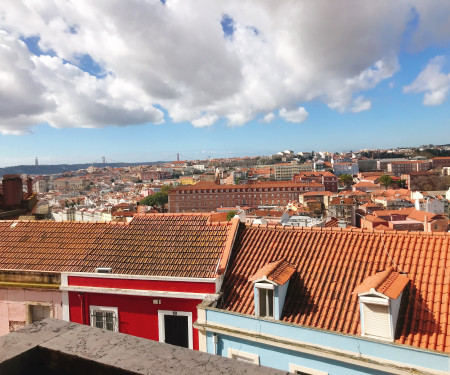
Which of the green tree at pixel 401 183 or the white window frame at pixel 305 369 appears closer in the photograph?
the white window frame at pixel 305 369

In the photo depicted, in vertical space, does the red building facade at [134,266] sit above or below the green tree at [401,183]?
above

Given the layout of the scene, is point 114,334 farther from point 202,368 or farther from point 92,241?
point 92,241

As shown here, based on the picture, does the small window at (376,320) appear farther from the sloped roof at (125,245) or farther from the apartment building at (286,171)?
the apartment building at (286,171)

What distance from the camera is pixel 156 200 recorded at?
120875 mm

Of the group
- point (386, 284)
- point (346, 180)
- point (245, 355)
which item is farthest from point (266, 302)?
point (346, 180)

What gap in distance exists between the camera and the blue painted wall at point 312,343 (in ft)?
22.5

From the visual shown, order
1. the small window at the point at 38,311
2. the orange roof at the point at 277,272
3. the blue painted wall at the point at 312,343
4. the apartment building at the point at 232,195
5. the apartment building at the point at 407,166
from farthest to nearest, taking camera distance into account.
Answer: the apartment building at the point at 407,166 → the apartment building at the point at 232,195 → the small window at the point at 38,311 → the orange roof at the point at 277,272 → the blue painted wall at the point at 312,343

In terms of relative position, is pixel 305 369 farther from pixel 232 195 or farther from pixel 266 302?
pixel 232 195

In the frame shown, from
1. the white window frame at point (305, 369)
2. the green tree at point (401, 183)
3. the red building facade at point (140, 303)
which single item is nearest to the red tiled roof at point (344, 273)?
the white window frame at point (305, 369)

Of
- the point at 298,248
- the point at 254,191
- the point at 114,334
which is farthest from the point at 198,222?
the point at 254,191

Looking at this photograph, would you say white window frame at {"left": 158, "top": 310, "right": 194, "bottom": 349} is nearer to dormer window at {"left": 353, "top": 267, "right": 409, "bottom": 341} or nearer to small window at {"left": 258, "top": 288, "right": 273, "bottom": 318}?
small window at {"left": 258, "top": 288, "right": 273, "bottom": 318}

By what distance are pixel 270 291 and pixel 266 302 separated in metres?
0.26

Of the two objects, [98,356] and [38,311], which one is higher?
[98,356]

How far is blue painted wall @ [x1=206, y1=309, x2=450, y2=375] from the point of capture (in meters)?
6.86
